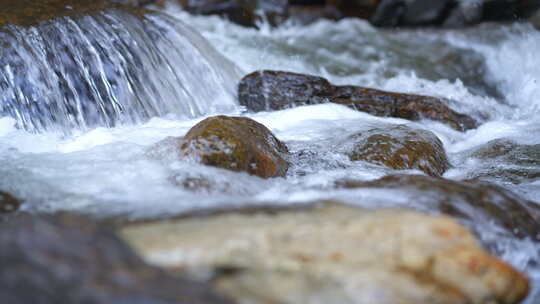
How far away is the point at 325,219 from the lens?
2.33 m

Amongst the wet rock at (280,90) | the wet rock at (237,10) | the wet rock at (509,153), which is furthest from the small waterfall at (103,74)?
the wet rock at (237,10)

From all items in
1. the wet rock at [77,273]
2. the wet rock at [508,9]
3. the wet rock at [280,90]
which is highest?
the wet rock at [77,273]

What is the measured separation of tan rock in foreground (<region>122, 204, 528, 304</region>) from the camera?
1996mm

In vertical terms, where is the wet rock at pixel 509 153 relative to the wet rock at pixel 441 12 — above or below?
below

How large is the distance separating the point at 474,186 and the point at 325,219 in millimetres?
1410

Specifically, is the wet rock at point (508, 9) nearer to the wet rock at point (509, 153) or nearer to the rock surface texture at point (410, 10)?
the rock surface texture at point (410, 10)

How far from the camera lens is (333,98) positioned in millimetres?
6402

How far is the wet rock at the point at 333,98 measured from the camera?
20.5 ft

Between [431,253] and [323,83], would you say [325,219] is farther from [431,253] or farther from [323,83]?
[323,83]

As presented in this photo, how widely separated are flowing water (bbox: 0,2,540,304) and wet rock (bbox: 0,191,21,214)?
53mm

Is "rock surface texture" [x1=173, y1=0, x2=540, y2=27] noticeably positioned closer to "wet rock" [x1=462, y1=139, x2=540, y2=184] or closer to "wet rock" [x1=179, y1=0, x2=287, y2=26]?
"wet rock" [x1=179, y1=0, x2=287, y2=26]

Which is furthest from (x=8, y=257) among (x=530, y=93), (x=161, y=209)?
(x=530, y=93)

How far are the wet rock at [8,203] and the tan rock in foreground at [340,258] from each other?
1.15 m

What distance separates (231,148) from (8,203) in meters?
1.37
